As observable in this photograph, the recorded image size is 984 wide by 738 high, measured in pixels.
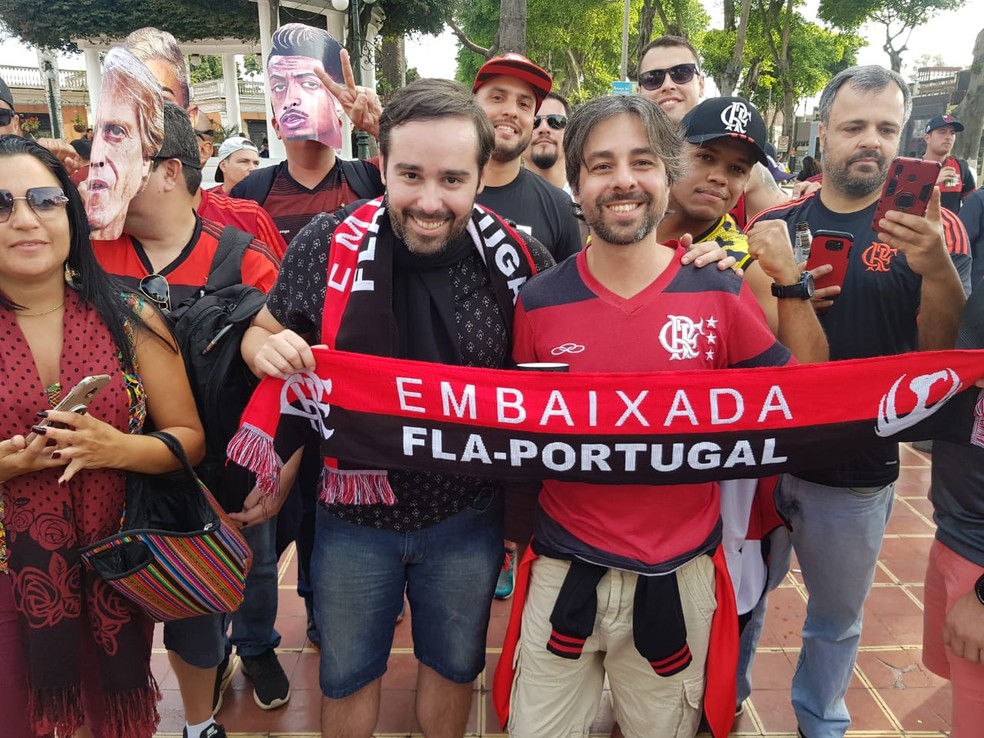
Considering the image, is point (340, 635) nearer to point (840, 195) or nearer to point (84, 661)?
point (84, 661)

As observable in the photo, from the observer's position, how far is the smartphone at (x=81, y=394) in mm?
1702

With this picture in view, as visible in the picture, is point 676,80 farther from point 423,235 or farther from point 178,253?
point 178,253

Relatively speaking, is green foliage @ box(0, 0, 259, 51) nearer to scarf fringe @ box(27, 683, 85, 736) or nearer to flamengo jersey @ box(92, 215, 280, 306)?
flamengo jersey @ box(92, 215, 280, 306)

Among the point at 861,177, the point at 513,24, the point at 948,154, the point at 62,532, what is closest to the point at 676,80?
the point at 861,177

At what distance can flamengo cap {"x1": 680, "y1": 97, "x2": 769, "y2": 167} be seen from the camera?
2453 mm

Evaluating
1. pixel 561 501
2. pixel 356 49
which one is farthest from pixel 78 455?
pixel 356 49

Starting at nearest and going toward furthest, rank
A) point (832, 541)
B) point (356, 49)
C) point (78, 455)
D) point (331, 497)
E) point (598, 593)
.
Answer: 1. point (78, 455)
2. point (598, 593)
3. point (331, 497)
4. point (832, 541)
5. point (356, 49)

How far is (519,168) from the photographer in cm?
342

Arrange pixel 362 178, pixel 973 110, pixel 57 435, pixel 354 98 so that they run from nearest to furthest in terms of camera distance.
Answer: pixel 57 435, pixel 354 98, pixel 362 178, pixel 973 110

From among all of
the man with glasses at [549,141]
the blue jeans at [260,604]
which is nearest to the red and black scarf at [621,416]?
the blue jeans at [260,604]

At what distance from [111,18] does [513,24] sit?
1339cm

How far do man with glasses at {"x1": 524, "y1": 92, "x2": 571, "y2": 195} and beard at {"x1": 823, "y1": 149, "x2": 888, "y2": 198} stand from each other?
2346 millimetres

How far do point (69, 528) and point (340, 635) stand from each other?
807 mm

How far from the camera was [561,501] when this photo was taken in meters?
1.98
